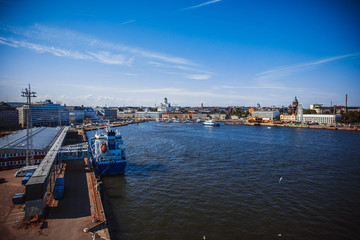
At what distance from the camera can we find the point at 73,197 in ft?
37.6

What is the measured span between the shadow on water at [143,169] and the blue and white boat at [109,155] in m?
1.16

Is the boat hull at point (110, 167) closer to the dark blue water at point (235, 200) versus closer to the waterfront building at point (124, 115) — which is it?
the dark blue water at point (235, 200)

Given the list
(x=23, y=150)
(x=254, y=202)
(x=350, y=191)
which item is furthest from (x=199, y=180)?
(x=23, y=150)

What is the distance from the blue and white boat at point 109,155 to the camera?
17.5 m

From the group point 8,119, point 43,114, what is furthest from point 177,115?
point 8,119

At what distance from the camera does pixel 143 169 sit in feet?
63.8

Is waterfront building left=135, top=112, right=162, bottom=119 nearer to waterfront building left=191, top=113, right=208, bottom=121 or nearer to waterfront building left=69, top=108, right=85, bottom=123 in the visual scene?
waterfront building left=191, top=113, right=208, bottom=121

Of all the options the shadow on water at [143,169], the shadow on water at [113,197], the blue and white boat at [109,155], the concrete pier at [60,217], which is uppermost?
the blue and white boat at [109,155]

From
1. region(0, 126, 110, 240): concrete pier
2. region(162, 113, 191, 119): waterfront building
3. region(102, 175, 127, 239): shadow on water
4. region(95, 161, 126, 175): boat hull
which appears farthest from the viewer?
region(162, 113, 191, 119): waterfront building

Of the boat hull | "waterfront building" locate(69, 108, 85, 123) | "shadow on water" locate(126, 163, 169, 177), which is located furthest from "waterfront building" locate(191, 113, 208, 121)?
the boat hull

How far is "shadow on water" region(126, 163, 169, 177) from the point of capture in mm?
18188

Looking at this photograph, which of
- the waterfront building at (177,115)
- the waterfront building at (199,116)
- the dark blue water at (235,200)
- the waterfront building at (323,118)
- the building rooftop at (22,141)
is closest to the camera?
the dark blue water at (235,200)

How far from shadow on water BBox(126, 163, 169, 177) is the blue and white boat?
3.82 feet

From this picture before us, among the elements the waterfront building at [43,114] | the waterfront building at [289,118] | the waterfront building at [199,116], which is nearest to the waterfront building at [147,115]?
the waterfront building at [199,116]
